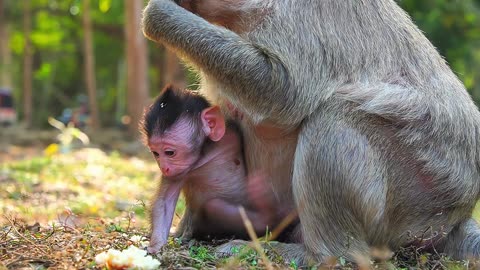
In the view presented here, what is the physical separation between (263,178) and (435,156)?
41.7 inches

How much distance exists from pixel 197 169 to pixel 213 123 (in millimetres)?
302

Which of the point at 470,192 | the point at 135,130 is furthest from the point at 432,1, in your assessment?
the point at 470,192

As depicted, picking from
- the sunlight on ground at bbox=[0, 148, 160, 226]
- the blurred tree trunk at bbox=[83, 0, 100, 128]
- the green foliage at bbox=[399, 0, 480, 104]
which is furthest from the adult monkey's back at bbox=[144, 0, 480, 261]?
the blurred tree trunk at bbox=[83, 0, 100, 128]

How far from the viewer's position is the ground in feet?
12.4

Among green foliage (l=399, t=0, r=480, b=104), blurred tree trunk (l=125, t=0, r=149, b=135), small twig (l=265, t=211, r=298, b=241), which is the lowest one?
small twig (l=265, t=211, r=298, b=241)

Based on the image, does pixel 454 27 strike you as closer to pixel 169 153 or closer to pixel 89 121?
pixel 89 121

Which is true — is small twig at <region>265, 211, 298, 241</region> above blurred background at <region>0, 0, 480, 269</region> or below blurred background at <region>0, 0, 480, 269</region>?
below

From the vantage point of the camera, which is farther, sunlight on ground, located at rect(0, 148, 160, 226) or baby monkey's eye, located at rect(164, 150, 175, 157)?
sunlight on ground, located at rect(0, 148, 160, 226)

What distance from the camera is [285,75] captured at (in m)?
4.09

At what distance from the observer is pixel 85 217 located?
585cm

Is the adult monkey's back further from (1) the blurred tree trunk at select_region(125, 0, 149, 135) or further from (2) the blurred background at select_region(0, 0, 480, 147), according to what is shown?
(1) the blurred tree trunk at select_region(125, 0, 149, 135)

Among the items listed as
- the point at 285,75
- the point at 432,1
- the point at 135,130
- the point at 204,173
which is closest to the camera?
the point at 285,75

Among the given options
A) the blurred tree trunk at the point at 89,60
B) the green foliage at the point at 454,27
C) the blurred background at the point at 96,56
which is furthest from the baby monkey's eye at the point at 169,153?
the blurred tree trunk at the point at 89,60

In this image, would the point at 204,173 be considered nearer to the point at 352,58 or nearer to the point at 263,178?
the point at 263,178
